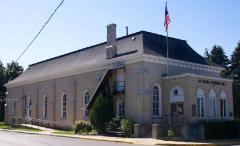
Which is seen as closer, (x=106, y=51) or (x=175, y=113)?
(x=175, y=113)

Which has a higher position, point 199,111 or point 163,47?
point 163,47

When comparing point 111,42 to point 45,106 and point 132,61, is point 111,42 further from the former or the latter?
point 45,106

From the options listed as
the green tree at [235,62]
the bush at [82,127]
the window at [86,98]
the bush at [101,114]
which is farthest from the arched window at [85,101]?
the green tree at [235,62]

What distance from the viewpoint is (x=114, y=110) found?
122 feet

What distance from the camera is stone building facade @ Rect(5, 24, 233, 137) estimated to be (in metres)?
34.0

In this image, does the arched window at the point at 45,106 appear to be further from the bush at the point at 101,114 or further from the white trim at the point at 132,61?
the bush at the point at 101,114

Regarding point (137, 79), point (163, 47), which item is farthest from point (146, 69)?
point (163, 47)

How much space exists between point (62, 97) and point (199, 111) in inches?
758

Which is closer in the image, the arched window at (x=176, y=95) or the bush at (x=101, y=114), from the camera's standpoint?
the arched window at (x=176, y=95)

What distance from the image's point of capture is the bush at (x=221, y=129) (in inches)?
1173

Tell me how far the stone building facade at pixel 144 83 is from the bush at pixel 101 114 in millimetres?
1725

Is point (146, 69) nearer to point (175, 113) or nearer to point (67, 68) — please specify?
point (175, 113)

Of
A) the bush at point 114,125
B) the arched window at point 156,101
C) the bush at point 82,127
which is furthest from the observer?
the bush at point 82,127

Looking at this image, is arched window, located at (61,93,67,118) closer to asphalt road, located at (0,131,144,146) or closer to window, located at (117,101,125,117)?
window, located at (117,101,125,117)
